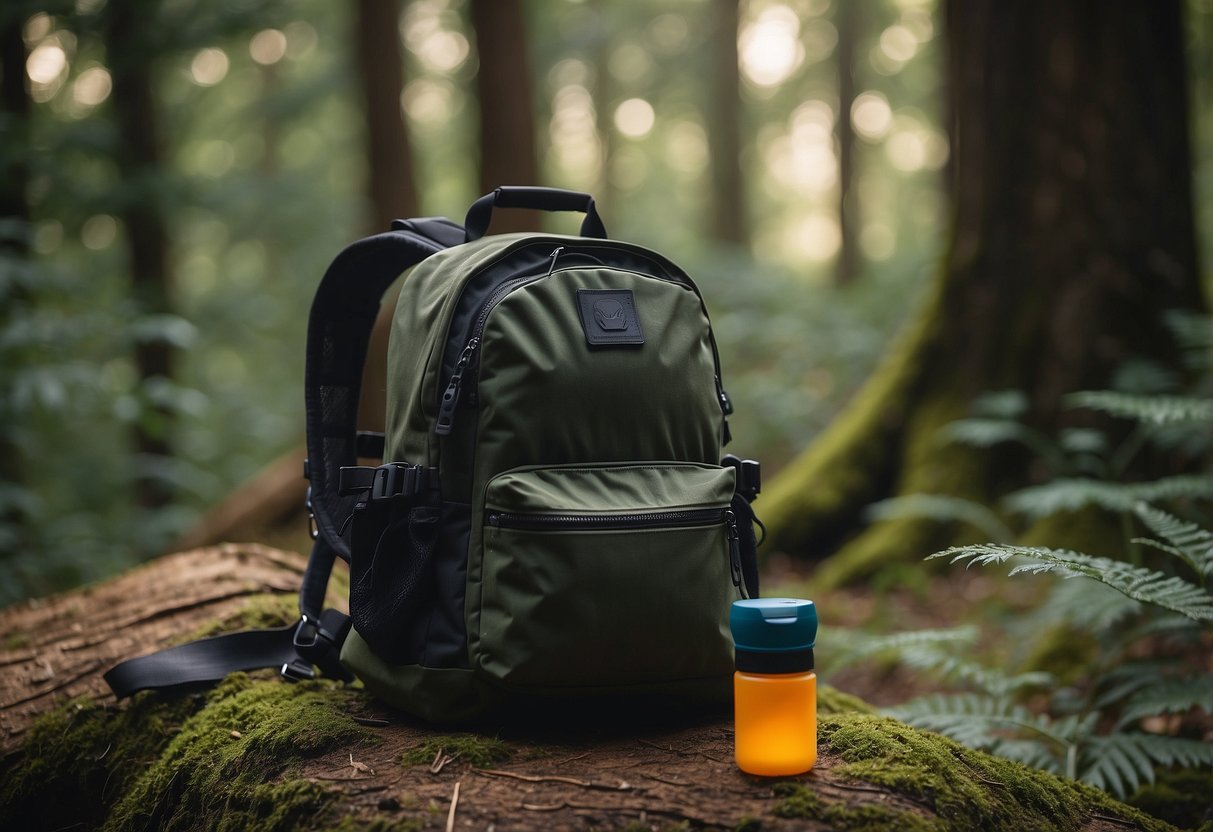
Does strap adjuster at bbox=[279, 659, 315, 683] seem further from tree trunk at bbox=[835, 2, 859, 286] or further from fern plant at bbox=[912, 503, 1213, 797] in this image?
tree trunk at bbox=[835, 2, 859, 286]

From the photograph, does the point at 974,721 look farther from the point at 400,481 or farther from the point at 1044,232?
the point at 1044,232

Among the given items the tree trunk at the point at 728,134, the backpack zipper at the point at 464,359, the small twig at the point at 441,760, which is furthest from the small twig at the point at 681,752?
the tree trunk at the point at 728,134

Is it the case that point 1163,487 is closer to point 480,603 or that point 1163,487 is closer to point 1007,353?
point 1007,353

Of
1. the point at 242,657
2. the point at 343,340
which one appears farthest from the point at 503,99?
the point at 242,657

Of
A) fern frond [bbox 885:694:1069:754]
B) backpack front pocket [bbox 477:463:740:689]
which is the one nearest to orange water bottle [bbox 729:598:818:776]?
backpack front pocket [bbox 477:463:740:689]

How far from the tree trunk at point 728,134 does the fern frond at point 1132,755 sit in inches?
563

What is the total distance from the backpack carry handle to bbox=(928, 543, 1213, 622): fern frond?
4.15ft

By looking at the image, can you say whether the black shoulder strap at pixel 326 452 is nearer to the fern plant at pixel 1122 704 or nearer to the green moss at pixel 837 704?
the green moss at pixel 837 704

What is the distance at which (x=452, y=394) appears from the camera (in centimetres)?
197

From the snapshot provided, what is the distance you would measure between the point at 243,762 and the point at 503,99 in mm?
5636

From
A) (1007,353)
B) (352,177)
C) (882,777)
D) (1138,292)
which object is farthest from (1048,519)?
(352,177)

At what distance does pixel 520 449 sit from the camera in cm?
198

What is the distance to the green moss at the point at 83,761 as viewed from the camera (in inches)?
95.5

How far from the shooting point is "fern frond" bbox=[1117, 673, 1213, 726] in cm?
244
